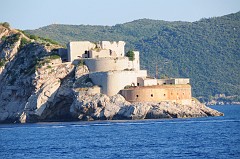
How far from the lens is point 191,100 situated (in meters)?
116

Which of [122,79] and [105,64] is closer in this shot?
[122,79]

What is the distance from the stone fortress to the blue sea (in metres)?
6.90

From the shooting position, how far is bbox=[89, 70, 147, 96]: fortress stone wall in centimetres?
11081

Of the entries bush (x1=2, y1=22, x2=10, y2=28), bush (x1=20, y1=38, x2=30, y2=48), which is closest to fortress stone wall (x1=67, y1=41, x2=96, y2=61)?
bush (x1=20, y1=38, x2=30, y2=48)

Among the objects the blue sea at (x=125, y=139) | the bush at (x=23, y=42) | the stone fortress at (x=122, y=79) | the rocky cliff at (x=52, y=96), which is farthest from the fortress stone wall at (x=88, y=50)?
the blue sea at (x=125, y=139)

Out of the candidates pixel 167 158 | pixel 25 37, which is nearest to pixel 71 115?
pixel 25 37

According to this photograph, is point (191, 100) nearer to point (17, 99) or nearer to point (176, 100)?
point (176, 100)

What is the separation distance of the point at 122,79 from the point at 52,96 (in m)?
8.44

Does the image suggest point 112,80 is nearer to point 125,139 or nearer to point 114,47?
point 114,47

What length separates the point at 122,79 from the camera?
112 meters

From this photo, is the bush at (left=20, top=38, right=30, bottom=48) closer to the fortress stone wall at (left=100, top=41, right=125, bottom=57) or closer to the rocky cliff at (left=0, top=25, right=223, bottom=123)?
the rocky cliff at (left=0, top=25, right=223, bottom=123)

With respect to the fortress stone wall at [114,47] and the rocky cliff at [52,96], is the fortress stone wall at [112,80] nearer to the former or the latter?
the rocky cliff at [52,96]

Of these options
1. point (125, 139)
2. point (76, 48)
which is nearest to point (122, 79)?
point (76, 48)

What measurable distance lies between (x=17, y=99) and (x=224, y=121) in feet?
94.2
